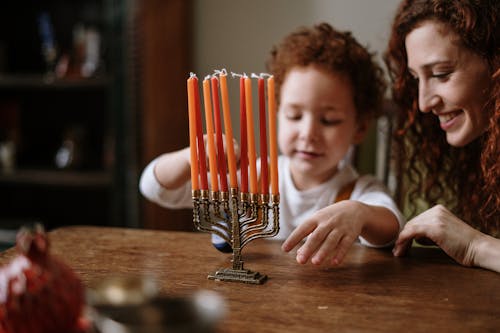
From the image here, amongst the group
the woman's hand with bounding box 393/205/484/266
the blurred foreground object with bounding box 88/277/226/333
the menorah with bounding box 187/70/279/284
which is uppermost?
the menorah with bounding box 187/70/279/284

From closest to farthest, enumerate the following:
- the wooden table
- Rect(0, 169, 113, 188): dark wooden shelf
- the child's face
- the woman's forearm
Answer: the wooden table < the woman's forearm < the child's face < Rect(0, 169, 113, 188): dark wooden shelf

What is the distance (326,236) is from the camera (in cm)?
96

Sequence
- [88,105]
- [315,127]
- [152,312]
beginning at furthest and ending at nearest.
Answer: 1. [88,105]
2. [315,127]
3. [152,312]

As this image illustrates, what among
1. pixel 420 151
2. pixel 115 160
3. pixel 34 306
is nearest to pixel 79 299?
pixel 34 306

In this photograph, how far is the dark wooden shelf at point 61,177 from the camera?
2.47 meters

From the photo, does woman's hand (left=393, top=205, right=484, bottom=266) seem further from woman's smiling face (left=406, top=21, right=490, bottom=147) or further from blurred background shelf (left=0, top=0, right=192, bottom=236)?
blurred background shelf (left=0, top=0, right=192, bottom=236)

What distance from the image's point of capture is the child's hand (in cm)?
94

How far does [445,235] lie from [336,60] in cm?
60

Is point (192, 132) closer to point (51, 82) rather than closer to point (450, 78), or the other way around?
point (450, 78)

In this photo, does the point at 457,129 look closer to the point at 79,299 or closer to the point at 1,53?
the point at 79,299

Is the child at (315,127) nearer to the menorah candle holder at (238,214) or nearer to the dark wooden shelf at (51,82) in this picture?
the menorah candle holder at (238,214)

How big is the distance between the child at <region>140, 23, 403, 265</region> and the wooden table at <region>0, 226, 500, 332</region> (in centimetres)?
26

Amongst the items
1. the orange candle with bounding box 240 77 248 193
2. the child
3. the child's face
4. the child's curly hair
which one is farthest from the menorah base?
the child's curly hair

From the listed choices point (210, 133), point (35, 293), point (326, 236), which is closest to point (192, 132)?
point (210, 133)
